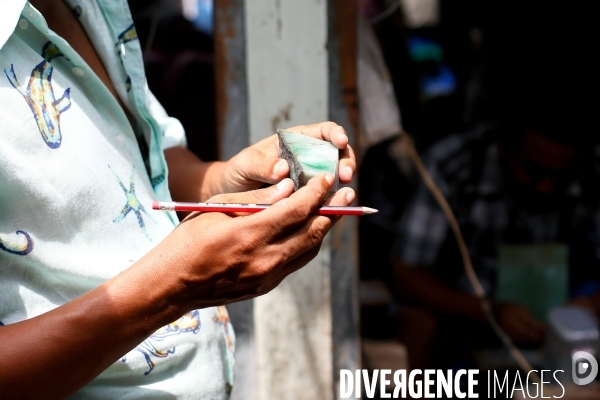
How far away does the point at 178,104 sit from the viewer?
2836 mm

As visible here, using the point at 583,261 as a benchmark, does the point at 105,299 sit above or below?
below

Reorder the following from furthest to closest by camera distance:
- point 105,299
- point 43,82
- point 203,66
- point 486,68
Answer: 1. point 486,68
2. point 203,66
3. point 43,82
4. point 105,299

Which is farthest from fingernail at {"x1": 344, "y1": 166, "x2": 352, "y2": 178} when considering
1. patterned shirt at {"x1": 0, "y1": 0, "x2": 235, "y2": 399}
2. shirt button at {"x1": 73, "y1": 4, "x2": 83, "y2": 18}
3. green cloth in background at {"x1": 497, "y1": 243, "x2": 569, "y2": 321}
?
green cloth in background at {"x1": 497, "y1": 243, "x2": 569, "y2": 321}

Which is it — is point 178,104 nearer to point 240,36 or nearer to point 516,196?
point 240,36

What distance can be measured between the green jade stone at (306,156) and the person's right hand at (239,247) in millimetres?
108

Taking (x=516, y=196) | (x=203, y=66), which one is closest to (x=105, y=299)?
(x=203, y=66)

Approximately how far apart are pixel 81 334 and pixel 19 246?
0.20m

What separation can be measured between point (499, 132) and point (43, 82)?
95.9 inches

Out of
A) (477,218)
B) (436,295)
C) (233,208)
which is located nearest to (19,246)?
(233,208)

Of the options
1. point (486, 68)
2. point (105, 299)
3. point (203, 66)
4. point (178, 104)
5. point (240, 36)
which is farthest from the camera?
point (486, 68)

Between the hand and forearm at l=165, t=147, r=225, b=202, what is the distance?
1992 mm

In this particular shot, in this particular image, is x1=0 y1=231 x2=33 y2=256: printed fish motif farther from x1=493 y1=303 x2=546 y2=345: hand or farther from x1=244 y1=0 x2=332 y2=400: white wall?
x1=493 y1=303 x2=546 y2=345: hand

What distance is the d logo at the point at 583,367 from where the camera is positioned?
2.69 meters

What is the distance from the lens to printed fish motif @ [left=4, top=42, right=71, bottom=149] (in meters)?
1.02
